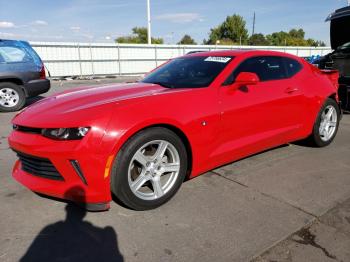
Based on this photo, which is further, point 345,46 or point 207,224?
Answer: point 345,46

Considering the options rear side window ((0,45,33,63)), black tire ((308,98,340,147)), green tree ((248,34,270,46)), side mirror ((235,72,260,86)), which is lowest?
black tire ((308,98,340,147))

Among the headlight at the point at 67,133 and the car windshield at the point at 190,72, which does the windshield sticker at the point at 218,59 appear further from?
the headlight at the point at 67,133

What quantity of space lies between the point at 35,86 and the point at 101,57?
40.3 feet

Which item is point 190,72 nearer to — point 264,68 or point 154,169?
A: point 264,68

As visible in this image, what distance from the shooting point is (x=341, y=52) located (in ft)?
25.3

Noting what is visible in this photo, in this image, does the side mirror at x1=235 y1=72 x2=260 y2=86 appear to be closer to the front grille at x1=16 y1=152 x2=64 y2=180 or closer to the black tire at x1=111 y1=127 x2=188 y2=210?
the black tire at x1=111 y1=127 x2=188 y2=210

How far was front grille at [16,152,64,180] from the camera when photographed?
2.72m

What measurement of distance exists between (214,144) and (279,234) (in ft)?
3.68

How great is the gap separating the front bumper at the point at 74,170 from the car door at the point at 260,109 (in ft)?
4.44

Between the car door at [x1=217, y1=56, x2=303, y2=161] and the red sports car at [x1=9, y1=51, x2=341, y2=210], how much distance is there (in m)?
0.01

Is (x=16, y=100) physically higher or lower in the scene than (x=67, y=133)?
lower

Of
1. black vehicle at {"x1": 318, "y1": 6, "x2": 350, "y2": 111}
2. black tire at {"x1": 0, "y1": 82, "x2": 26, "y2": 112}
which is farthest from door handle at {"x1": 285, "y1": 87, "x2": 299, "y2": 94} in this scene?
black tire at {"x1": 0, "y1": 82, "x2": 26, "y2": 112}

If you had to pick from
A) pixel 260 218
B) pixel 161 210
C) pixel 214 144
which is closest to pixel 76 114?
pixel 161 210

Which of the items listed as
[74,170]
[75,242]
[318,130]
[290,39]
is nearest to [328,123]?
[318,130]
